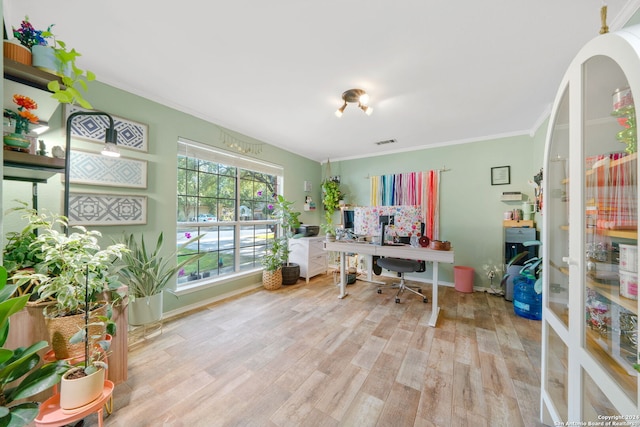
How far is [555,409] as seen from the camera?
1140 mm

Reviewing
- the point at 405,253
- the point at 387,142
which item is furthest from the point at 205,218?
the point at 387,142

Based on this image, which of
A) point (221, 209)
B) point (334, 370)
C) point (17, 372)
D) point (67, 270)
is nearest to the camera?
point (17, 372)

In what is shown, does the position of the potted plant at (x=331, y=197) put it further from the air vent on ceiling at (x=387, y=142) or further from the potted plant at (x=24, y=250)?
the potted plant at (x=24, y=250)

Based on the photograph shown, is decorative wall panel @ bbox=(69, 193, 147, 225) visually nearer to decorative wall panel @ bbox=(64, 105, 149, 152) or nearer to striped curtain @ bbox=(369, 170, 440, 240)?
decorative wall panel @ bbox=(64, 105, 149, 152)

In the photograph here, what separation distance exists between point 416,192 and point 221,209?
333 cm

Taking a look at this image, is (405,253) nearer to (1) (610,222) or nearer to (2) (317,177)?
(1) (610,222)

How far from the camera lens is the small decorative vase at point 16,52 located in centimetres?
107

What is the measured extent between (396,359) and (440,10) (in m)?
2.53

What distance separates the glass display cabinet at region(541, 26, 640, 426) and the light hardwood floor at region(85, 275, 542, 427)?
1.63 ft

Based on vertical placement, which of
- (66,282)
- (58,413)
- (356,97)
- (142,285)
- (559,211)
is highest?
(356,97)

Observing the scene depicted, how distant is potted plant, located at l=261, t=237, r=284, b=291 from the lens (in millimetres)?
3463

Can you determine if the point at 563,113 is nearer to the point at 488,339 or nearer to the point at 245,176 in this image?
the point at 488,339

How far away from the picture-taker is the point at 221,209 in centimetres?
321

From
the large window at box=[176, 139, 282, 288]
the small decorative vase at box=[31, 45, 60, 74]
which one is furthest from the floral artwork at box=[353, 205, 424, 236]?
the small decorative vase at box=[31, 45, 60, 74]
